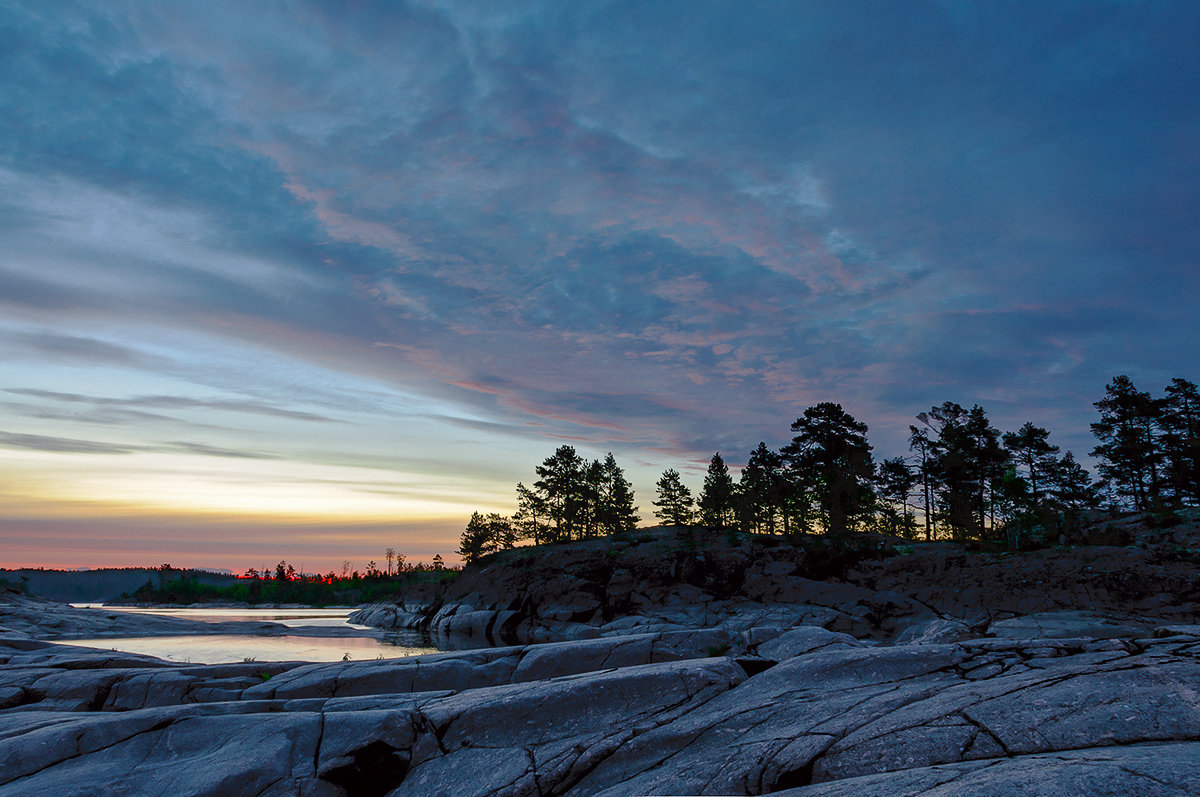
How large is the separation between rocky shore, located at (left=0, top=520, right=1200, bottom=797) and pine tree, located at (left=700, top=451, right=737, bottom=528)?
6477cm

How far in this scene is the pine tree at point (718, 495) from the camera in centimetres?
8700

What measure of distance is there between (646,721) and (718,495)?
7759cm

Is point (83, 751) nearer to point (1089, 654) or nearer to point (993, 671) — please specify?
point (993, 671)

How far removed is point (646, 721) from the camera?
37.7ft

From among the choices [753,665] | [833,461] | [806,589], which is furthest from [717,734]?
[833,461]

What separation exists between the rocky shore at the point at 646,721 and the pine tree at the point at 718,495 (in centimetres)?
6477

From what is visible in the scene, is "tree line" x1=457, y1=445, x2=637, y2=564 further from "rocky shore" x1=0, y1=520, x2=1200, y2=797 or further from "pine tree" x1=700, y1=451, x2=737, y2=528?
"rocky shore" x1=0, y1=520, x2=1200, y2=797

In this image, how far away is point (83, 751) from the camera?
11.1m

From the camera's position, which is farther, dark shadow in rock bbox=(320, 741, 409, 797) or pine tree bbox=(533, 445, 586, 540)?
pine tree bbox=(533, 445, 586, 540)

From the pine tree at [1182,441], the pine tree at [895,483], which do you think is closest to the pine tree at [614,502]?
the pine tree at [895,483]

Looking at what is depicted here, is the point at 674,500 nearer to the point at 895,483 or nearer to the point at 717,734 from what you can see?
the point at 895,483

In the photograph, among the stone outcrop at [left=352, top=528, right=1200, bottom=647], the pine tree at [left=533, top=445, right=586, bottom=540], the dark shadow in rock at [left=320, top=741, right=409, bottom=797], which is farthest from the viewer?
the pine tree at [left=533, top=445, right=586, bottom=540]

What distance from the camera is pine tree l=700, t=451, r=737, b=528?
8700 centimetres

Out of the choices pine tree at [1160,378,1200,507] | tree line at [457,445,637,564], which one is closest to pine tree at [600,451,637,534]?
tree line at [457,445,637,564]
